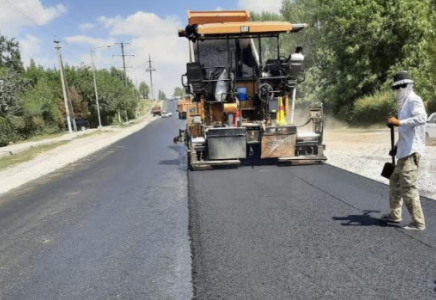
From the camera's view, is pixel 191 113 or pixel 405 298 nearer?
pixel 405 298

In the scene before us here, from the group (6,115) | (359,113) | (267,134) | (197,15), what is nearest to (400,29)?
(359,113)

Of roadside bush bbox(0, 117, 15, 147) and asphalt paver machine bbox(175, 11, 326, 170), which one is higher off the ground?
asphalt paver machine bbox(175, 11, 326, 170)

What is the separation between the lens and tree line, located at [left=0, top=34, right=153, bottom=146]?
2734 cm

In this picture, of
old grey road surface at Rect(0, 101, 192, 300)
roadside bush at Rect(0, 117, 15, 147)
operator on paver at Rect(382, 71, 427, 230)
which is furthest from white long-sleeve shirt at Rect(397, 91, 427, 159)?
roadside bush at Rect(0, 117, 15, 147)

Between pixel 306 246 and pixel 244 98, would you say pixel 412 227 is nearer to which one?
pixel 306 246

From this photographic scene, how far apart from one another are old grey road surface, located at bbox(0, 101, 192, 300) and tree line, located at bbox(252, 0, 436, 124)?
1397cm

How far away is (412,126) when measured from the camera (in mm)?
4645

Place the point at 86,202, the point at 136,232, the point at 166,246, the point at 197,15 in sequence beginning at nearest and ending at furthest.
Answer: the point at 166,246 → the point at 136,232 → the point at 86,202 → the point at 197,15

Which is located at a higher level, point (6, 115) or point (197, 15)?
point (197, 15)

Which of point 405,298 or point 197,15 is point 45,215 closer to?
point 405,298

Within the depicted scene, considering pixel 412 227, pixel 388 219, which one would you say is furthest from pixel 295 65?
pixel 412 227

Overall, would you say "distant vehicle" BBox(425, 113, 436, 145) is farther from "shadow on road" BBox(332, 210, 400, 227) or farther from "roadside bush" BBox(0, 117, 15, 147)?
"roadside bush" BBox(0, 117, 15, 147)

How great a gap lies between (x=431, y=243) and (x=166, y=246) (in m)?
2.94

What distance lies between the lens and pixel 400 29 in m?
21.1
